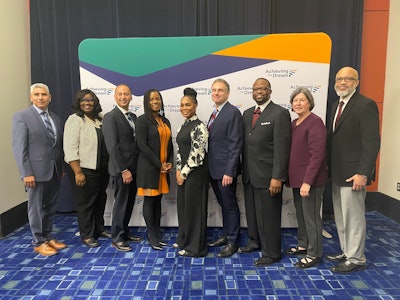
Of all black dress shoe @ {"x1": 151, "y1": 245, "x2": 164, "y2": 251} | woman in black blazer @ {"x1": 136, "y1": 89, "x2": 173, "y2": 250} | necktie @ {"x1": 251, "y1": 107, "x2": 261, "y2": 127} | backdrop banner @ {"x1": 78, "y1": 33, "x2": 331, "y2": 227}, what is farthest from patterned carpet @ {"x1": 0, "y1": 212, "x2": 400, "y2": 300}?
necktie @ {"x1": 251, "y1": 107, "x2": 261, "y2": 127}

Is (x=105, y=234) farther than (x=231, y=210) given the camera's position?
Yes

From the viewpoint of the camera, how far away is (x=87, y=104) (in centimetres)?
292

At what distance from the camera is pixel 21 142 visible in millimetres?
2725

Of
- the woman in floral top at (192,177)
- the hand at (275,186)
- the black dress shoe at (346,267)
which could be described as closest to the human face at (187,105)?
the woman in floral top at (192,177)

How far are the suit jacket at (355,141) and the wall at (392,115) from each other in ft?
5.85

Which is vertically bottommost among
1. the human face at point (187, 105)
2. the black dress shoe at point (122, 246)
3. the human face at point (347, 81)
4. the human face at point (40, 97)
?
the black dress shoe at point (122, 246)

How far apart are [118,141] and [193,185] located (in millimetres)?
881

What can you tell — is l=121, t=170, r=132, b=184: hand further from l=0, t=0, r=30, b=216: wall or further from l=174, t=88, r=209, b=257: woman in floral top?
l=0, t=0, r=30, b=216: wall

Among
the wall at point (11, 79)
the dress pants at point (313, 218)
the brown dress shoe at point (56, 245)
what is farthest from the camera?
the wall at point (11, 79)

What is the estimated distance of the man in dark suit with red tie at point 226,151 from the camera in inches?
105

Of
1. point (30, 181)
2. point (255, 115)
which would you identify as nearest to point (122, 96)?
point (30, 181)

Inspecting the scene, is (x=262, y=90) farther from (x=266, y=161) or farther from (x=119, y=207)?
(x=119, y=207)

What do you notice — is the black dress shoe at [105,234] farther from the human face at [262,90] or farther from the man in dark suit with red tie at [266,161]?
the human face at [262,90]

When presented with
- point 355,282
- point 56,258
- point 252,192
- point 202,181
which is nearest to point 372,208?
point 355,282
